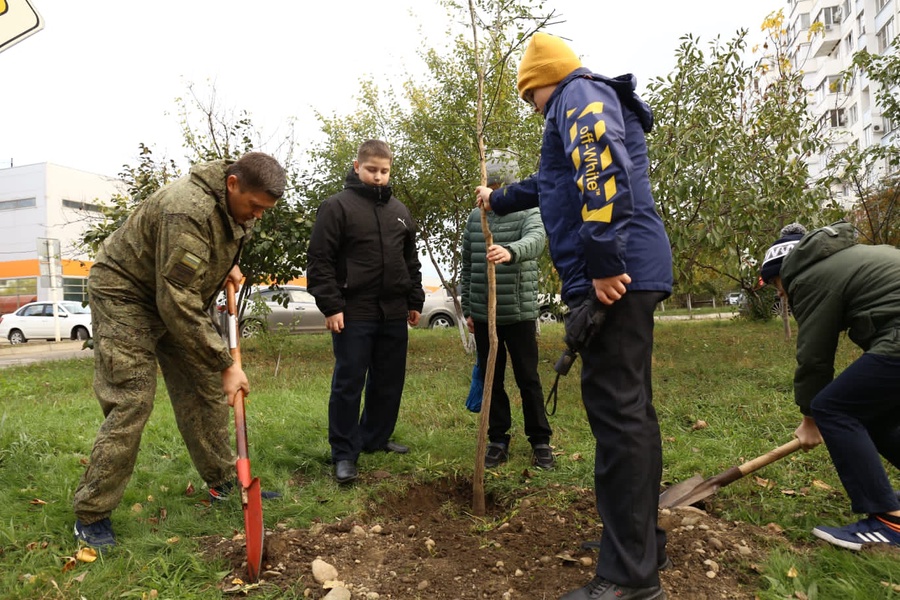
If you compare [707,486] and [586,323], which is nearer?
[586,323]

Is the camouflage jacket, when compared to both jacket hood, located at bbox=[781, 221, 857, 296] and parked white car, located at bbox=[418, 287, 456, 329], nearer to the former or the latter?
jacket hood, located at bbox=[781, 221, 857, 296]

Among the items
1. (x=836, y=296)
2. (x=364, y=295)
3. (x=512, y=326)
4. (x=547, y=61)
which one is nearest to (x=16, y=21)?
(x=364, y=295)

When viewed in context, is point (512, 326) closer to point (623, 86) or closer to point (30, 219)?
point (623, 86)

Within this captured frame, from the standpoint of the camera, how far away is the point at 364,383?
4.15 meters

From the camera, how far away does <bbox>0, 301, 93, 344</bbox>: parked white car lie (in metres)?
21.8

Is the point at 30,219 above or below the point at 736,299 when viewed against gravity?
above

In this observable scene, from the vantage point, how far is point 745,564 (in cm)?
254

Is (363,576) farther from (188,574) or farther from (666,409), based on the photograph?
(666,409)

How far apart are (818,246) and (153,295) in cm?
305

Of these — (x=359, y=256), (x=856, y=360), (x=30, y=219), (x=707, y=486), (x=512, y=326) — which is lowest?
(x=707, y=486)

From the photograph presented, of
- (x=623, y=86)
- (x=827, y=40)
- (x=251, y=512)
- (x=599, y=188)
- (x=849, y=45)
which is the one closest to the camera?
(x=599, y=188)

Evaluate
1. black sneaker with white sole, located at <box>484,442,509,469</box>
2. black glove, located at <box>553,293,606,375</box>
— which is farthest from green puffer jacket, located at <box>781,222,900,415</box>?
black sneaker with white sole, located at <box>484,442,509,469</box>

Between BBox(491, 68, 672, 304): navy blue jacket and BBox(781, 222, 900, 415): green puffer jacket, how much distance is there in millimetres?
806

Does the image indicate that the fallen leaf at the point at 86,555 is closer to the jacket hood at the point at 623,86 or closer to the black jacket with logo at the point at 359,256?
the black jacket with logo at the point at 359,256
